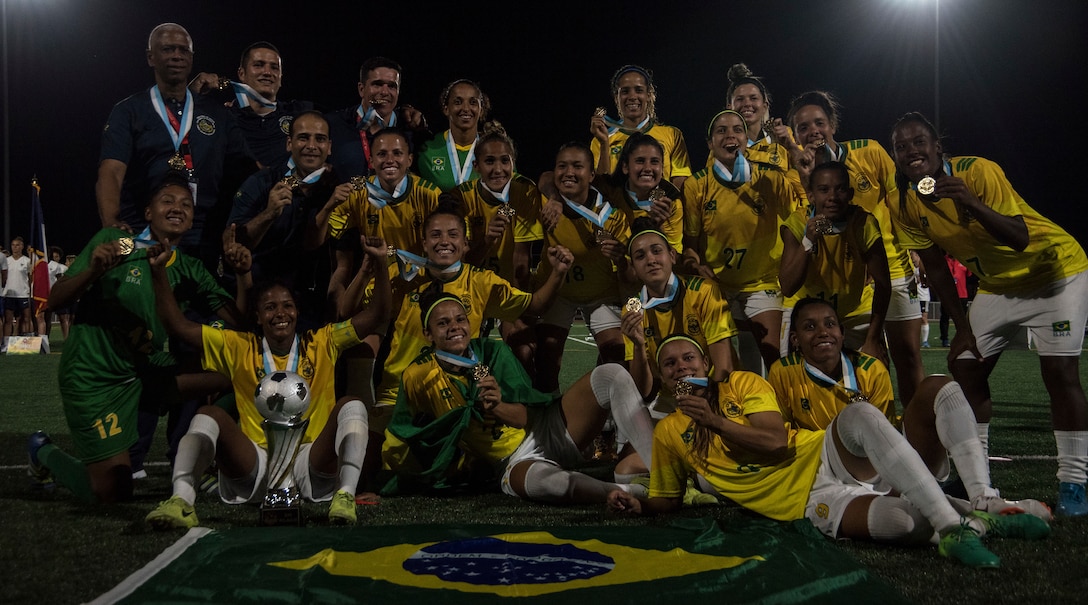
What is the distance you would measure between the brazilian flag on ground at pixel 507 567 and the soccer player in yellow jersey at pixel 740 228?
223 centimetres

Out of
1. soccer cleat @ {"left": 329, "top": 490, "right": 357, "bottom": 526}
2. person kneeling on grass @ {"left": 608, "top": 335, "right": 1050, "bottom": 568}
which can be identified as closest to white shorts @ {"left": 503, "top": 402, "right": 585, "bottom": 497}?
person kneeling on grass @ {"left": 608, "top": 335, "right": 1050, "bottom": 568}

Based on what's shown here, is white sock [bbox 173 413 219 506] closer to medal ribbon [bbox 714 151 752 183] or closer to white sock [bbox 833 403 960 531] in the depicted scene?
white sock [bbox 833 403 960 531]

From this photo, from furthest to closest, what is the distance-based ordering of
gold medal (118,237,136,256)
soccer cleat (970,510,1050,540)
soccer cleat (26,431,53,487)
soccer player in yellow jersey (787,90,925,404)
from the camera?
soccer player in yellow jersey (787,90,925,404)
soccer cleat (26,431,53,487)
gold medal (118,237,136,256)
soccer cleat (970,510,1050,540)

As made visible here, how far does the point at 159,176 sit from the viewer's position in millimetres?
5703

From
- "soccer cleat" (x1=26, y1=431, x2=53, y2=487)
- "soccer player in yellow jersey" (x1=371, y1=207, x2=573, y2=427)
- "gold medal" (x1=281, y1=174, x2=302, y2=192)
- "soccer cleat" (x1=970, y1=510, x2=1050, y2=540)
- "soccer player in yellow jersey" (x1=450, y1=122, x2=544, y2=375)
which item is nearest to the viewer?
"soccer cleat" (x1=970, y1=510, x2=1050, y2=540)

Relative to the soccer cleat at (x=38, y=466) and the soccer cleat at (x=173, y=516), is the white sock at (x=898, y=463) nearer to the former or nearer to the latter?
the soccer cleat at (x=173, y=516)

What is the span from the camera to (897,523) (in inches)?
133

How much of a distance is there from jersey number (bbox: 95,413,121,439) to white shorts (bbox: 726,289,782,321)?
3.66m

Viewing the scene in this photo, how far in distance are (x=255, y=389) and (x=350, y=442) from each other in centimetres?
60

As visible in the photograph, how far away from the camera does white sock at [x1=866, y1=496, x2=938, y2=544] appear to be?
11.0ft

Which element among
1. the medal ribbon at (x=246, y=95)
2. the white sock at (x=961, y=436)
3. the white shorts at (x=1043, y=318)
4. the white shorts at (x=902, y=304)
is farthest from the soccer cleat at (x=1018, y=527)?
the medal ribbon at (x=246, y=95)

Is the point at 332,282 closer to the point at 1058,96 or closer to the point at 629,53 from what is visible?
the point at 629,53

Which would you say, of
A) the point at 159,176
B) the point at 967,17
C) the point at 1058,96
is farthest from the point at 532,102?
the point at 159,176

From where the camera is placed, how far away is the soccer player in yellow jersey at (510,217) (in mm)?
5828
